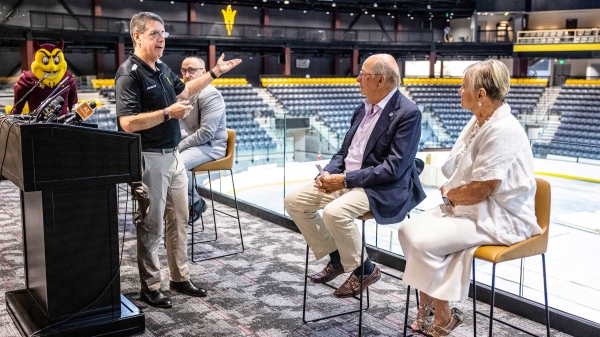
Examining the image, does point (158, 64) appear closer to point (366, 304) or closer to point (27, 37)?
point (366, 304)

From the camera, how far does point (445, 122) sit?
8.87 metres

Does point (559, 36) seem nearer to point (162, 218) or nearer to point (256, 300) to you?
point (256, 300)

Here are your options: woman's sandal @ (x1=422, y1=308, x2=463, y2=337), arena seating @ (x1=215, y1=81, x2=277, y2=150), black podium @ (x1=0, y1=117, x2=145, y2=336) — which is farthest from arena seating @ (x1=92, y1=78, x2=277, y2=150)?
woman's sandal @ (x1=422, y1=308, x2=463, y2=337)

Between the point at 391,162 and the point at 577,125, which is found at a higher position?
the point at 391,162

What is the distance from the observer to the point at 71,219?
2484 millimetres

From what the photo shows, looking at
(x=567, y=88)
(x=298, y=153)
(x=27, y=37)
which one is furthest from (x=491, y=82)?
(x=567, y=88)

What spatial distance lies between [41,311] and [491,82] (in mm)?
2154

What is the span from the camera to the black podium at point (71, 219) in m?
2.33

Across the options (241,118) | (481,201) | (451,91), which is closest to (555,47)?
(451,91)

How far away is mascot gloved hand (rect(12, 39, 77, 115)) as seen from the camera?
191 inches

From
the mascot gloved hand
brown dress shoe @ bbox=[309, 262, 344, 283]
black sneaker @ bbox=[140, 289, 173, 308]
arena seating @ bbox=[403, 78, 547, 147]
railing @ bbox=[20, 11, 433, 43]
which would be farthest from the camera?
arena seating @ bbox=[403, 78, 547, 147]

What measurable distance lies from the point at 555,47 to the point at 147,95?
2314 centimetres

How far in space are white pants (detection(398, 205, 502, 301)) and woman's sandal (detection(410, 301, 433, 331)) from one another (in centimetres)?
33

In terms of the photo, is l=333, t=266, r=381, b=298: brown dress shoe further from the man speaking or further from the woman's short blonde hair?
the woman's short blonde hair
